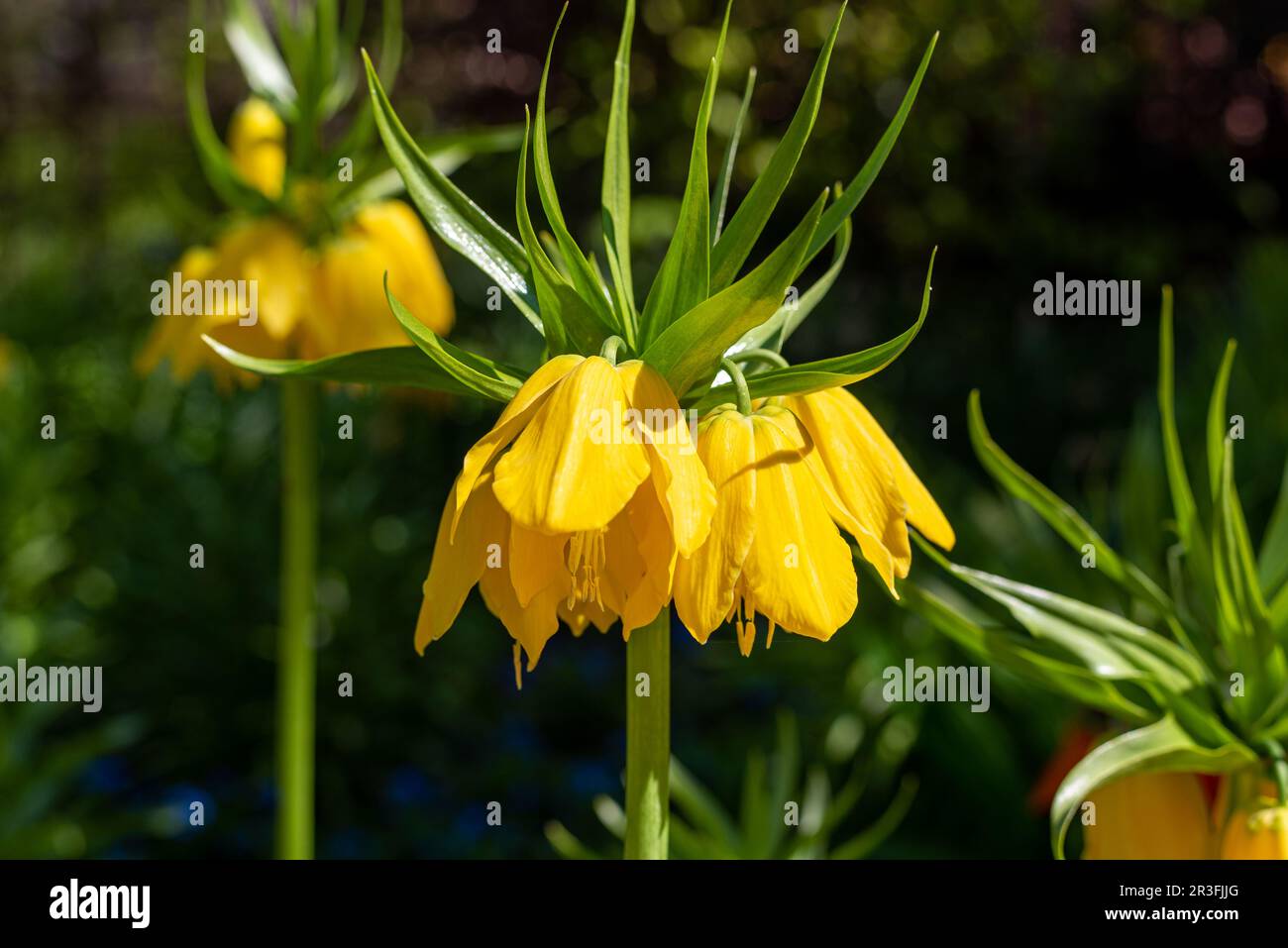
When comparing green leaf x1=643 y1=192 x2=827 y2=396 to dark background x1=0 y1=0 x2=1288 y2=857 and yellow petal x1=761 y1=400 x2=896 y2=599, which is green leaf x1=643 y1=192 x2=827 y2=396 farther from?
dark background x1=0 y1=0 x2=1288 y2=857

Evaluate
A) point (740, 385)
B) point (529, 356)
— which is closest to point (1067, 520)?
point (740, 385)

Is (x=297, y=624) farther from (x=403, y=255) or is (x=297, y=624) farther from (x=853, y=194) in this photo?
(x=853, y=194)

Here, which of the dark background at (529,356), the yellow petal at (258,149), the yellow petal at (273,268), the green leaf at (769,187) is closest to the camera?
the green leaf at (769,187)

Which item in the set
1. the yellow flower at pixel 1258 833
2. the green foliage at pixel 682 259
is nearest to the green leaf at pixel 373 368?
the green foliage at pixel 682 259

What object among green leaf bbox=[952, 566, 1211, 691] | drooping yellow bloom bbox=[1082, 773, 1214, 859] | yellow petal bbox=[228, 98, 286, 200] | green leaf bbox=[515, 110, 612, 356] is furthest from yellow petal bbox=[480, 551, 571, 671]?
yellow petal bbox=[228, 98, 286, 200]

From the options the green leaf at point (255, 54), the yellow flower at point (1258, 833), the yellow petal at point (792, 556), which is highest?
the green leaf at point (255, 54)

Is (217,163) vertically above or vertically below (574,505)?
above

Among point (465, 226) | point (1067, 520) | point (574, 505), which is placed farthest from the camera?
point (1067, 520)

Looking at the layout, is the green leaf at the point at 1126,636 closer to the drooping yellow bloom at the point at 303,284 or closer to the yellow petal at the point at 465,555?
the yellow petal at the point at 465,555
